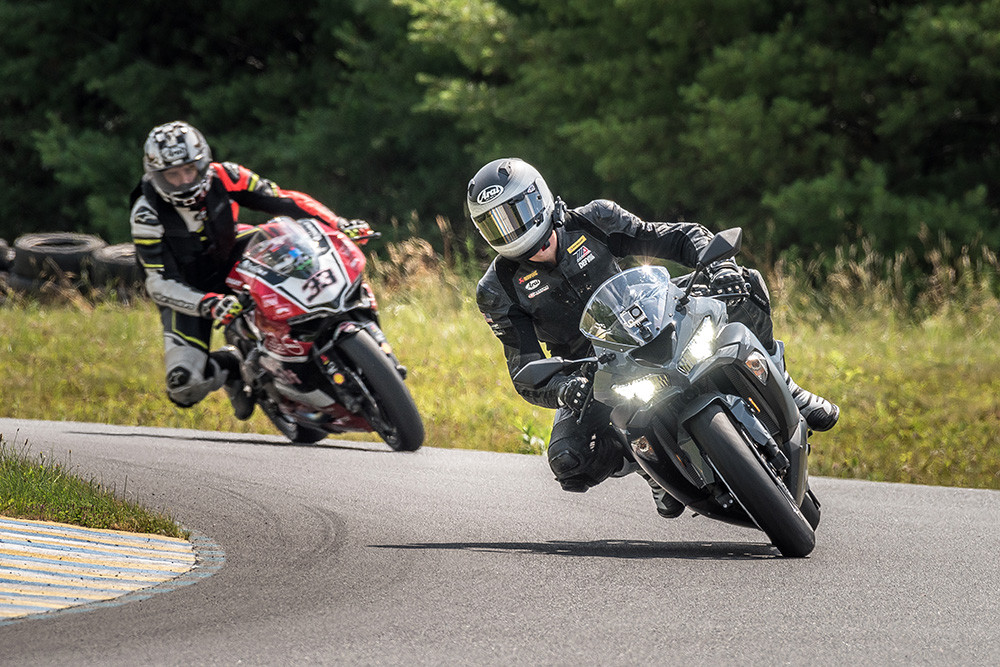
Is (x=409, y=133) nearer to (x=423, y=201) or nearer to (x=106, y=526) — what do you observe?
(x=423, y=201)

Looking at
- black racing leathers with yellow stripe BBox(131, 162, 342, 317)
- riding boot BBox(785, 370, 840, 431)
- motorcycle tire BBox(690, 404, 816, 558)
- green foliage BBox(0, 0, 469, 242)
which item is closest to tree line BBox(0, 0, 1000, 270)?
green foliage BBox(0, 0, 469, 242)

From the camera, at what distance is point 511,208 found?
6.82 metres

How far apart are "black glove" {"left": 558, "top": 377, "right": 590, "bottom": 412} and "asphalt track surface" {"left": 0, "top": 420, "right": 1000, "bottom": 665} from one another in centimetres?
73

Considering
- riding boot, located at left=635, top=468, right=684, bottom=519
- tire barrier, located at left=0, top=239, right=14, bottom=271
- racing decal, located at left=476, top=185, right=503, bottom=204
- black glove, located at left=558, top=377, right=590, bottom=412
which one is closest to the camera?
black glove, located at left=558, top=377, right=590, bottom=412

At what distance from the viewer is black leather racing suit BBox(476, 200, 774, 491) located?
7.00 metres

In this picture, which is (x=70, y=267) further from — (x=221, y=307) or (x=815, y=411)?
(x=815, y=411)

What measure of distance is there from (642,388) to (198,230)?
537 centimetres

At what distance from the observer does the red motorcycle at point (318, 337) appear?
923 centimetres

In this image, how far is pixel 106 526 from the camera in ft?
22.6

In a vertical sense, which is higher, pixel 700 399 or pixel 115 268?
pixel 115 268

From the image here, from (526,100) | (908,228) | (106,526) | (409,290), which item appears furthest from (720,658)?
(526,100)

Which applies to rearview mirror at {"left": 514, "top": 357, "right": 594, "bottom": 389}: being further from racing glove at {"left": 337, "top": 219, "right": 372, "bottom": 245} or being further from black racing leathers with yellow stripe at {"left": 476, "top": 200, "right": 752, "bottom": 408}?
racing glove at {"left": 337, "top": 219, "right": 372, "bottom": 245}

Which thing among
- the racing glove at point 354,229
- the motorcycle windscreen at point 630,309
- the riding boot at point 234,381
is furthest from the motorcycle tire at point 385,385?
the motorcycle windscreen at point 630,309

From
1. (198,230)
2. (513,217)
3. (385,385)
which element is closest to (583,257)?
(513,217)
